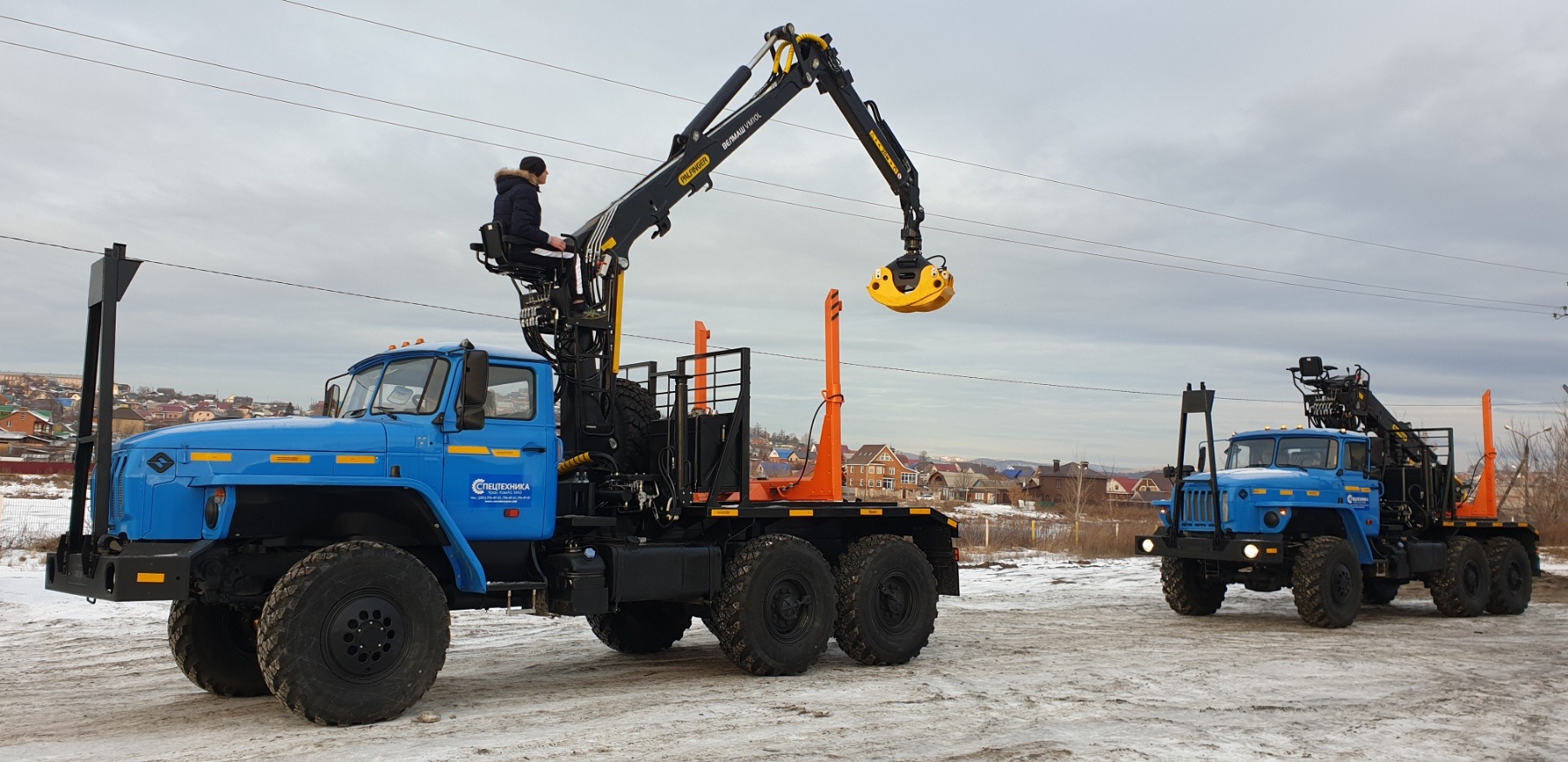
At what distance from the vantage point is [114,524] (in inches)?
305

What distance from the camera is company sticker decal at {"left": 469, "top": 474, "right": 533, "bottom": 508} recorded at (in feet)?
29.4

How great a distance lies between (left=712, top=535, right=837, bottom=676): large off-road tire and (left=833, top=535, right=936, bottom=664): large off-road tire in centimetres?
28

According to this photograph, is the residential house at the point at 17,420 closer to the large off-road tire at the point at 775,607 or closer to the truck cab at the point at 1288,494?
the large off-road tire at the point at 775,607

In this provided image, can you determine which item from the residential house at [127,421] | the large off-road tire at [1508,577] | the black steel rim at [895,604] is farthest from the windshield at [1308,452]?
the residential house at [127,421]

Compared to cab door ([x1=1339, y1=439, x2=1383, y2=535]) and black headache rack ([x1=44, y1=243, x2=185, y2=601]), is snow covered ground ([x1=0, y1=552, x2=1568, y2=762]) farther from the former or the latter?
cab door ([x1=1339, y1=439, x2=1383, y2=535])

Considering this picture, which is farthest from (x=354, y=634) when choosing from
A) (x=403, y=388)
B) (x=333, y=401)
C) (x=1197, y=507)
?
(x=1197, y=507)

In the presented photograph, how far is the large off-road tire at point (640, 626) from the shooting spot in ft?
39.3

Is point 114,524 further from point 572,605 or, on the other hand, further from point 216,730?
point 572,605

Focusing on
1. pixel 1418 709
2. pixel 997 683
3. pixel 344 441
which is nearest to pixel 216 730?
pixel 344 441

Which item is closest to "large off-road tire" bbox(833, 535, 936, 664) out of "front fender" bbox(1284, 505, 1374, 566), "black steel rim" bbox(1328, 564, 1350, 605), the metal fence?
"black steel rim" bbox(1328, 564, 1350, 605)

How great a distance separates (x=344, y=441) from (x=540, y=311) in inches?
105

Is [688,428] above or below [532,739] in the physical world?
above

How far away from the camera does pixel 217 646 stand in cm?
891

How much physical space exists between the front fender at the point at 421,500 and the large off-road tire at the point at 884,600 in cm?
373
